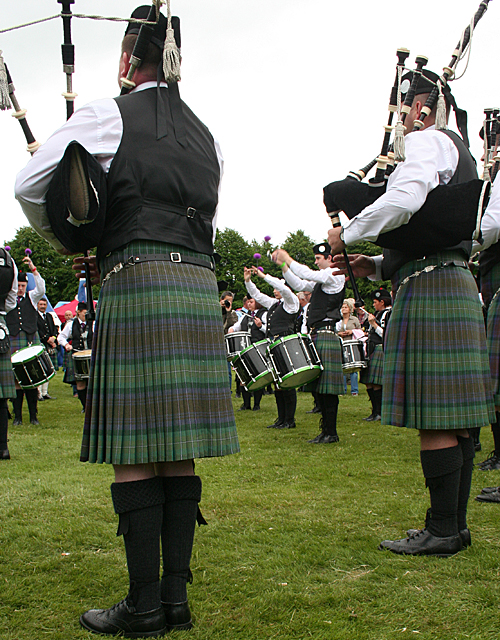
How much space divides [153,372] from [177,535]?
561 mm

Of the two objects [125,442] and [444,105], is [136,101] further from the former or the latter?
[444,105]

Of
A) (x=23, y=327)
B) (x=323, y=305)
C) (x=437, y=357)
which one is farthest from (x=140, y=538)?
(x=23, y=327)

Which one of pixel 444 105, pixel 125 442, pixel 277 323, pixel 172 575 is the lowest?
pixel 172 575

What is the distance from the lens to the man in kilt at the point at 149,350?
185 cm

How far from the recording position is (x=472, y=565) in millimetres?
2406

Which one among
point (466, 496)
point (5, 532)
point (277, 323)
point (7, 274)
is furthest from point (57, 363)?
point (466, 496)

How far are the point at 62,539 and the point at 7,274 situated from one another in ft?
8.44

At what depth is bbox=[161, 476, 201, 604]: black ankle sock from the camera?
76.4 inches

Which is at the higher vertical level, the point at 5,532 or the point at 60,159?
the point at 60,159

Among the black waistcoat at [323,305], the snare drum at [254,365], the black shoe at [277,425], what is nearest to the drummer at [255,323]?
the black shoe at [277,425]

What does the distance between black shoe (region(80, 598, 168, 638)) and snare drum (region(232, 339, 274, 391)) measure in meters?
4.47

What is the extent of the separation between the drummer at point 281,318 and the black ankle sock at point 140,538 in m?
5.38

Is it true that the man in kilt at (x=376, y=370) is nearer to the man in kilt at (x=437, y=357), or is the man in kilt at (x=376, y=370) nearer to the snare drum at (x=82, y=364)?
the snare drum at (x=82, y=364)

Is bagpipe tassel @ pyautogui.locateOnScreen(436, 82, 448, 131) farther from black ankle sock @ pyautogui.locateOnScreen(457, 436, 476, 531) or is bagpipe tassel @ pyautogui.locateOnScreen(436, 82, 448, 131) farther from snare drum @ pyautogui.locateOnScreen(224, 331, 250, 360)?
snare drum @ pyautogui.locateOnScreen(224, 331, 250, 360)
